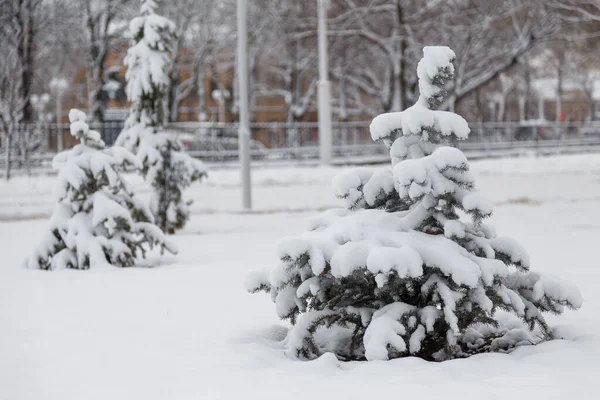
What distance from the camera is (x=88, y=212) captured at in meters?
9.30

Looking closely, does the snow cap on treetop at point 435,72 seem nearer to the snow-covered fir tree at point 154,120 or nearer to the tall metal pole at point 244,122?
the snow-covered fir tree at point 154,120

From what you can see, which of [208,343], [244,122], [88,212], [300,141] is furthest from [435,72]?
[300,141]

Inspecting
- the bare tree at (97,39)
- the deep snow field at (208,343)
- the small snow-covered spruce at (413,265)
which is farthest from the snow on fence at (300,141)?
the small snow-covered spruce at (413,265)

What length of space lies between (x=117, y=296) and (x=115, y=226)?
1.62m

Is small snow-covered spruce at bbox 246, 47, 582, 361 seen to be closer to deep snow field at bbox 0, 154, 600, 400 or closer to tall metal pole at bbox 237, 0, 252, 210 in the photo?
deep snow field at bbox 0, 154, 600, 400

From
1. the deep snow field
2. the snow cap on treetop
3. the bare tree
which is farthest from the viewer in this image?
the bare tree

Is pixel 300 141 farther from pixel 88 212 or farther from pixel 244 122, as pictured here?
pixel 88 212

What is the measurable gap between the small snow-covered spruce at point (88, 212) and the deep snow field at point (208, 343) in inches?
9.6

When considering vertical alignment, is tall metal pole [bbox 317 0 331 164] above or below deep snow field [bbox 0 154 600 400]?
above

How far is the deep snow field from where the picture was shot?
4516 millimetres

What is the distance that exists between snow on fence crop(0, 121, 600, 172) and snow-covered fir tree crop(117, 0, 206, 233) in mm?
9975

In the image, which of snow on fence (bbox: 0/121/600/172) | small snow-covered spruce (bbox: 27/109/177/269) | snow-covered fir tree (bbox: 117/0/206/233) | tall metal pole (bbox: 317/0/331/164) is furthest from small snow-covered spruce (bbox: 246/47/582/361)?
tall metal pole (bbox: 317/0/331/164)

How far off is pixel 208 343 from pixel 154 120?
24.5ft

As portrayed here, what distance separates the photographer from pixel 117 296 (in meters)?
7.62
